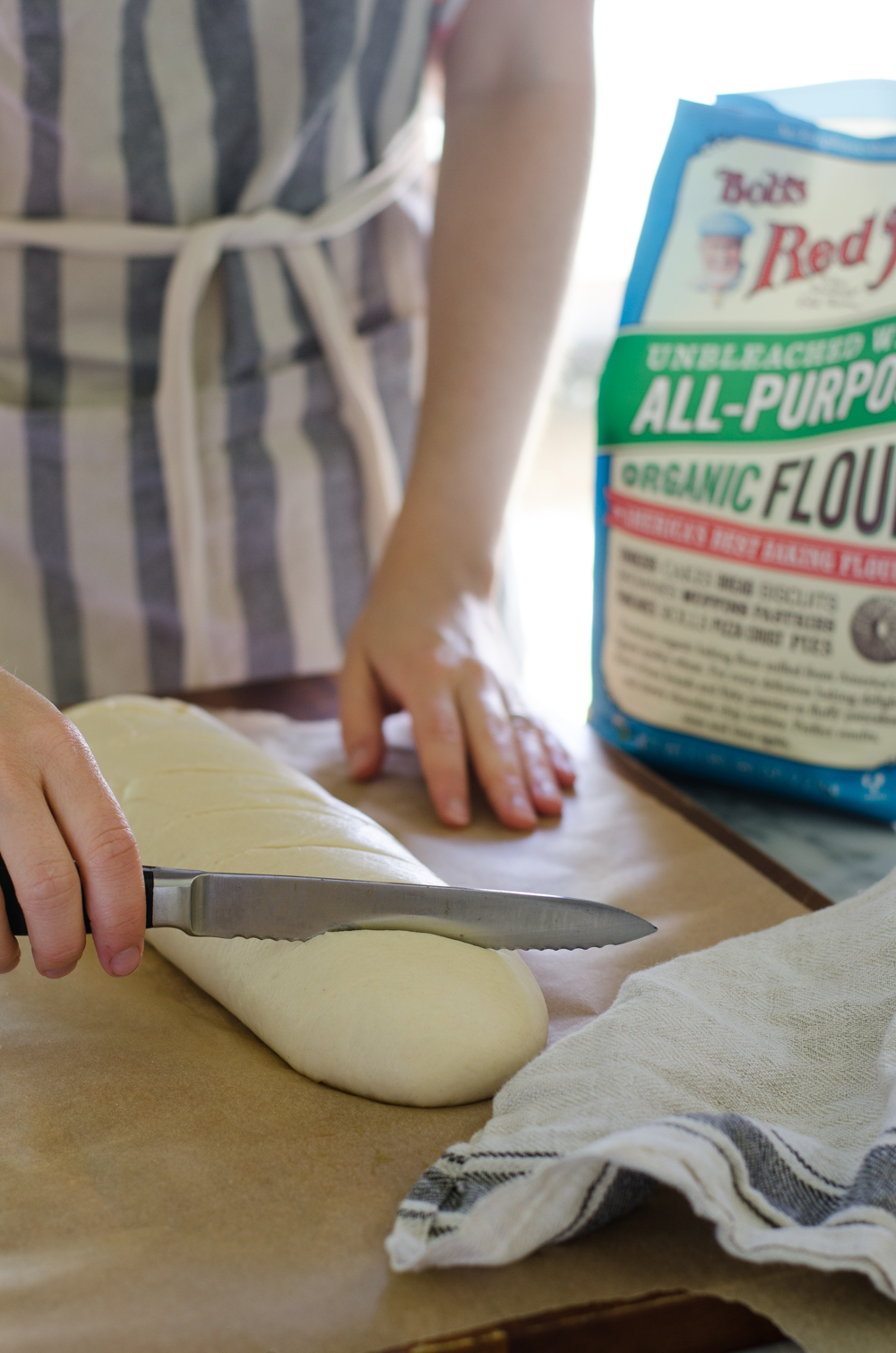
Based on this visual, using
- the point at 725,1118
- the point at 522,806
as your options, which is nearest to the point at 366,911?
Answer: the point at 725,1118

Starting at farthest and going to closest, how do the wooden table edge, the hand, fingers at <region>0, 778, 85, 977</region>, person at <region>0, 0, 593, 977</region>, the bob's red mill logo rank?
person at <region>0, 0, 593, 977</region>, the hand, the bob's red mill logo, fingers at <region>0, 778, 85, 977</region>, the wooden table edge

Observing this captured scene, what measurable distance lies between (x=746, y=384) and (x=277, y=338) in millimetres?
619

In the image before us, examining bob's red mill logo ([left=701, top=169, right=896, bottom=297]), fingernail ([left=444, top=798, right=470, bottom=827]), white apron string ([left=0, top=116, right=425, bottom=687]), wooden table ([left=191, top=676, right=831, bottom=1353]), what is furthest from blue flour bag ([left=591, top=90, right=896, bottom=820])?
wooden table ([left=191, top=676, right=831, bottom=1353])

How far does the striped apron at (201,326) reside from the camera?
1.27 meters

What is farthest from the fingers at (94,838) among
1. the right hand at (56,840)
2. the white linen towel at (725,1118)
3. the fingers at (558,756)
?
the fingers at (558,756)

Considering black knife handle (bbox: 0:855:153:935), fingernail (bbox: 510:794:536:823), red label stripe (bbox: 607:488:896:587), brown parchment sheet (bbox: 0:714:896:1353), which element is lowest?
brown parchment sheet (bbox: 0:714:896:1353)

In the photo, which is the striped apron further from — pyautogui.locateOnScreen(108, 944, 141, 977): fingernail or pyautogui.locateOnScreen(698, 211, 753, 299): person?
pyautogui.locateOnScreen(108, 944, 141, 977): fingernail

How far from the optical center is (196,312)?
1.37 m

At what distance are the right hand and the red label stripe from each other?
2.21 feet

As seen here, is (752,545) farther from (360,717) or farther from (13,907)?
(13,907)

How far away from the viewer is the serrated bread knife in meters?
0.72

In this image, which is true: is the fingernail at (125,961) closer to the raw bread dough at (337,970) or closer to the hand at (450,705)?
the raw bread dough at (337,970)

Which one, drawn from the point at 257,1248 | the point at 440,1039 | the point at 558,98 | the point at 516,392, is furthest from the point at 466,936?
the point at 558,98

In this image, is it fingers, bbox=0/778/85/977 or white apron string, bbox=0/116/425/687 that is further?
white apron string, bbox=0/116/425/687
